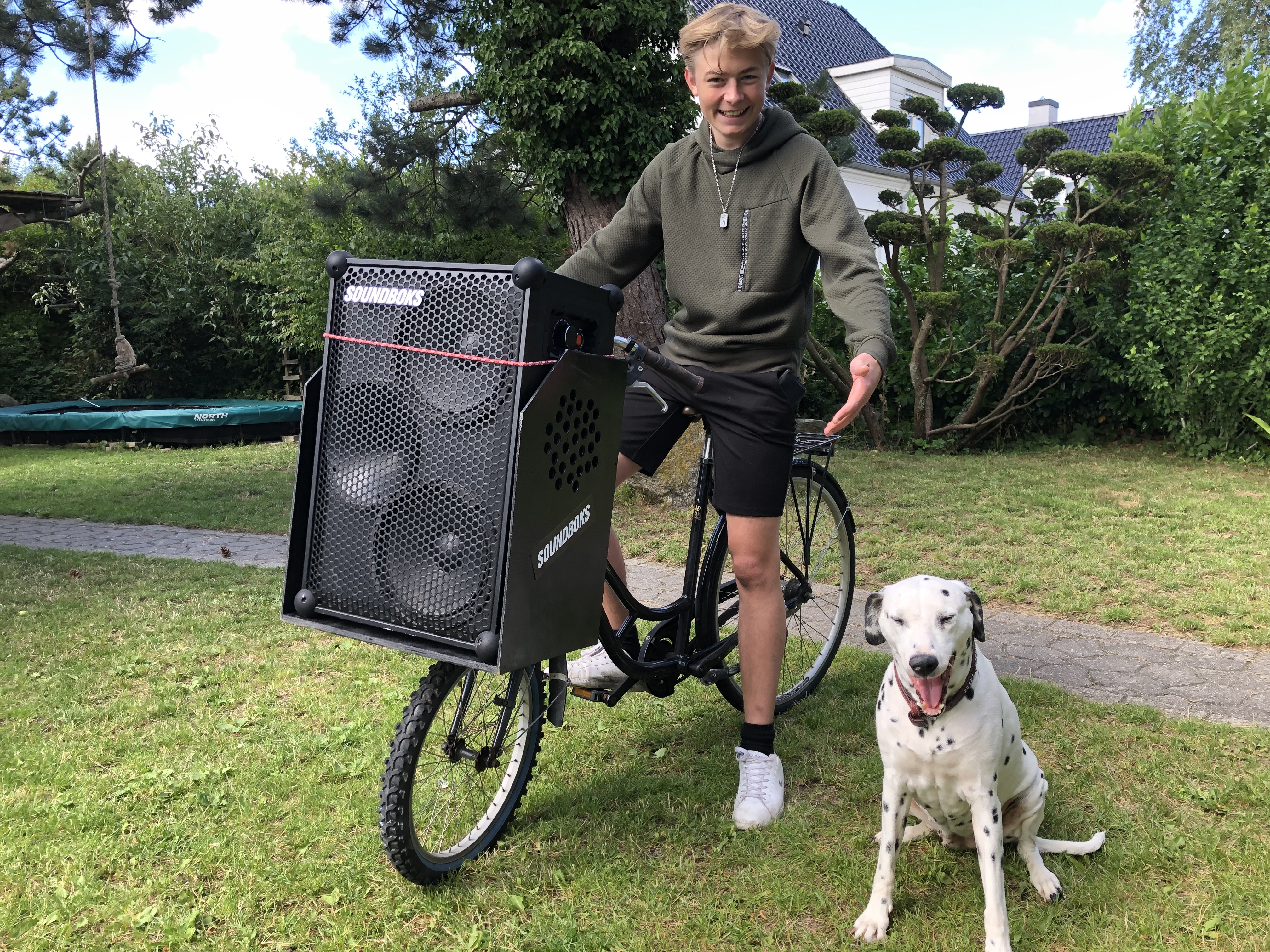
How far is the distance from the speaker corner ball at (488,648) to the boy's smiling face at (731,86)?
60.8 inches

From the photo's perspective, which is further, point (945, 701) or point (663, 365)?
point (663, 365)

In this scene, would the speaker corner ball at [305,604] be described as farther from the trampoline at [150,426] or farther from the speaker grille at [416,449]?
the trampoline at [150,426]

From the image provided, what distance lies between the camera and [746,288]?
2699 mm

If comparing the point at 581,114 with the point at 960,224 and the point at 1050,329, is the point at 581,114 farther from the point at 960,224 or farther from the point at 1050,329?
the point at 1050,329

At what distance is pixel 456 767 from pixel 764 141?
1905 mm

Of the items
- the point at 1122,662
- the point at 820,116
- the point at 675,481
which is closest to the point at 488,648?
the point at 1122,662

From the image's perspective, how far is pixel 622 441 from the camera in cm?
284

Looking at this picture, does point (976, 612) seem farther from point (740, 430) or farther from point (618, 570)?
point (618, 570)

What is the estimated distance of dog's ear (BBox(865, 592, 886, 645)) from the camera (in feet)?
7.10

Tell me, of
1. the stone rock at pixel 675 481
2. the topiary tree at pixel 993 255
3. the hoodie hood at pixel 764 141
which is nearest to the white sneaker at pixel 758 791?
the hoodie hood at pixel 764 141

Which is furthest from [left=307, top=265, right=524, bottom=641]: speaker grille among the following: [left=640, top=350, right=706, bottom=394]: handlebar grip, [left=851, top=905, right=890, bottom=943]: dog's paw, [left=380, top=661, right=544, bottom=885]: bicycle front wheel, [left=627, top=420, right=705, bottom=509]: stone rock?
[left=627, top=420, right=705, bottom=509]: stone rock

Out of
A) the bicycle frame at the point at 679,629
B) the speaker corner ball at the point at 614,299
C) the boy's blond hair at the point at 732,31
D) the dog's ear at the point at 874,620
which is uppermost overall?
the boy's blond hair at the point at 732,31

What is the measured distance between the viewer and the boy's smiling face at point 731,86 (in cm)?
249

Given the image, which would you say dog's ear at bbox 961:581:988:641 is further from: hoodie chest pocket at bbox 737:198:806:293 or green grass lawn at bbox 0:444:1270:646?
green grass lawn at bbox 0:444:1270:646
